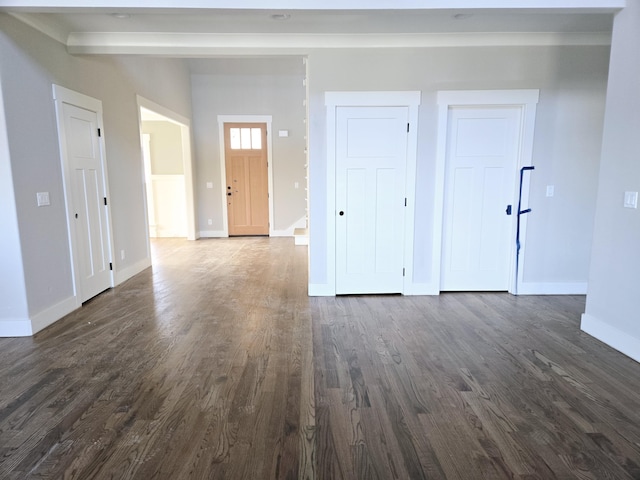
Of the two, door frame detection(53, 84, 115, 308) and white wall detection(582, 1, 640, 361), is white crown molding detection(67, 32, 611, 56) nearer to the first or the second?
door frame detection(53, 84, 115, 308)

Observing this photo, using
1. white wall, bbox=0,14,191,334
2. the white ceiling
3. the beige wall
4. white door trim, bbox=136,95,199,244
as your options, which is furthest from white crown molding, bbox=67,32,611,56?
the beige wall

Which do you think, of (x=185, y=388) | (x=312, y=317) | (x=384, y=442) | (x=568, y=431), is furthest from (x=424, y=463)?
(x=312, y=317)

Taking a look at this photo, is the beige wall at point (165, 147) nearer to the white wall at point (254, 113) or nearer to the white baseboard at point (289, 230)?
the white wall at point (254, 113)

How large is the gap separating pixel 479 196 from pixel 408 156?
2.93ft

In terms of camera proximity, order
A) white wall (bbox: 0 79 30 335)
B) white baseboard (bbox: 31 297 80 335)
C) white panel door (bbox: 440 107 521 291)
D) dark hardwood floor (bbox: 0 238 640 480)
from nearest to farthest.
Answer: dark hardwood floor (bbox: 0 238 640 480), white wall (bbox: 0 79 30 335), white baseboard (bbox: 31 297 80 335), white panel door (bbox: 440 107 521 291)

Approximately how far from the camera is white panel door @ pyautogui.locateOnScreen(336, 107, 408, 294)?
3885 millimetres

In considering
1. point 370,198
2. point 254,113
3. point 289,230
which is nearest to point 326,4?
point 370,198

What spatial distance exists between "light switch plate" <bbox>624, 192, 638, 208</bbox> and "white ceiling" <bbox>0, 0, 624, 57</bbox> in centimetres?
158

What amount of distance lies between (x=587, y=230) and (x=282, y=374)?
3.65 meters

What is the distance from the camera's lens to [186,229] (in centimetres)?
824

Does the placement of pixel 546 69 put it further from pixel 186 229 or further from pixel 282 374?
pixel 186 229

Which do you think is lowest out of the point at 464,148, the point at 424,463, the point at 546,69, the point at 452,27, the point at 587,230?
the point at 424,463

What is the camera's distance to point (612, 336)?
2861 mm

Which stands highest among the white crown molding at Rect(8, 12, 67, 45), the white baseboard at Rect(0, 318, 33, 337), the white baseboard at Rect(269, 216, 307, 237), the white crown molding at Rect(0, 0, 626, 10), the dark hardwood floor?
the white crown molding at Rect(8, 12, 67, 45)
